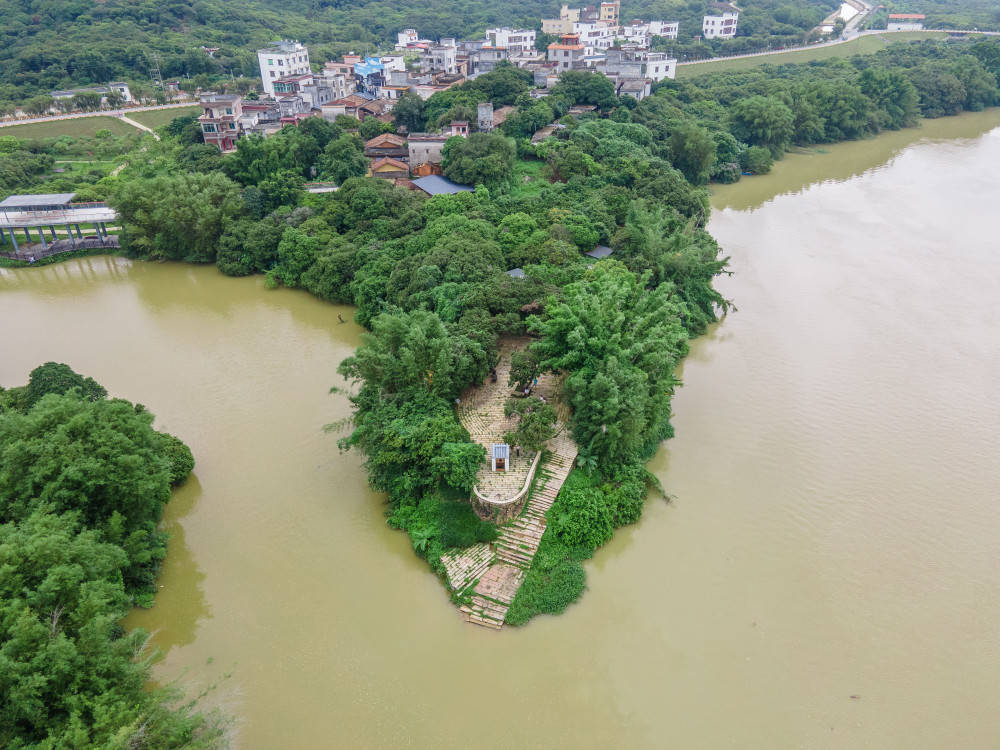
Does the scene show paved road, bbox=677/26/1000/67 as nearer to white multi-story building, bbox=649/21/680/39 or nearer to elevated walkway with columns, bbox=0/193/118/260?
white multi-story building, bbox=649/21/680/39

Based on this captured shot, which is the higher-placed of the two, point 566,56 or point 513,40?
point 513,40

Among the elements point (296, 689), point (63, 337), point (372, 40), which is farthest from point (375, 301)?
point (372, 40)

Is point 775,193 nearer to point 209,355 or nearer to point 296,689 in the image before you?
point 209,355

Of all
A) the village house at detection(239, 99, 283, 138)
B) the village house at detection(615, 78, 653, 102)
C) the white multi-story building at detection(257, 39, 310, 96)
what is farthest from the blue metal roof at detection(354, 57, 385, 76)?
the village house at detection(615, 78, 653, 102)

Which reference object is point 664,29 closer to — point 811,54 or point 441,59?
point 811,54

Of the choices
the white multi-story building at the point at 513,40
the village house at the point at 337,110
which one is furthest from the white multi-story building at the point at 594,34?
the village house at the point at 337,110

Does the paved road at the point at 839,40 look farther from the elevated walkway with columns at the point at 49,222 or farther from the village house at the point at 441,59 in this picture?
the elevated walkway with columns at the point at 49,222

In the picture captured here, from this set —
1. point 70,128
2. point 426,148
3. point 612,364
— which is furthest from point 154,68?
point 612,364
